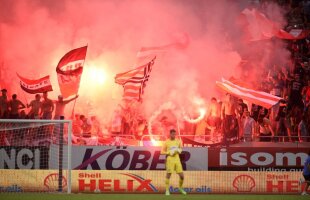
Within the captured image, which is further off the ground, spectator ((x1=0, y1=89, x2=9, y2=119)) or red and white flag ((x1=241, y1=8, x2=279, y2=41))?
red and white flag ((x1=241, y1=8, x2=279, y2=41))

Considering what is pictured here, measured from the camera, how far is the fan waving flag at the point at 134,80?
2542 centimetres

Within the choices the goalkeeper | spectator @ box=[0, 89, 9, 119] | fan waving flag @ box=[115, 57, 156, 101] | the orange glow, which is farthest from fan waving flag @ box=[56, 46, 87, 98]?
the goalkeeper

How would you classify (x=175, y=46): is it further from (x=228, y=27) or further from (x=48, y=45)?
(x=48, y=45)

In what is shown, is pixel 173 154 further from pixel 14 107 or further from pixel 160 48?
pixel 160 48

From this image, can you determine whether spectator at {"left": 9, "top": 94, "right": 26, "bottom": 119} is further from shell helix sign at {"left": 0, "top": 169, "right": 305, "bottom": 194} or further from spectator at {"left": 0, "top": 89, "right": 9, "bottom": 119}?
shell helix sign at {"left": 0, "top": 169, "right": 305, "bottom": 194}

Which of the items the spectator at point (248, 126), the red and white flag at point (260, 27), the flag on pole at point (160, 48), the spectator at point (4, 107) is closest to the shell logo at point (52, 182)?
the spectator at point (4, 107)

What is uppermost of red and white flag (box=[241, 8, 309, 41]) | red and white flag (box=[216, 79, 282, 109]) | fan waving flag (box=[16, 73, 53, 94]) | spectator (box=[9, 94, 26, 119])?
red and white flag (box=[241, 8, 309, 41])

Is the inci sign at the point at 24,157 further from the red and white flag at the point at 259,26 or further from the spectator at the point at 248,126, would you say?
the red and white flag at the point at 259,26

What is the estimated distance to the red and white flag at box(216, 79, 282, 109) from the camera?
74.7 feet

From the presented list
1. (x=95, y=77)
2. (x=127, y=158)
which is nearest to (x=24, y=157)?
(x=127, y=158)

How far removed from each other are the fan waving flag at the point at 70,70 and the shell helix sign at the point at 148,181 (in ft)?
20.6

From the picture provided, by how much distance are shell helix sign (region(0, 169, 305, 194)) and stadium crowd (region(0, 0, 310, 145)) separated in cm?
130

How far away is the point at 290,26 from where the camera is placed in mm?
25875

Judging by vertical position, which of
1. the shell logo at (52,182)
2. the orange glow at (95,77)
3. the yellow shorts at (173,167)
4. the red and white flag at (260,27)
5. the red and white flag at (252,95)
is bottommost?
the shell logo at (52,182)
